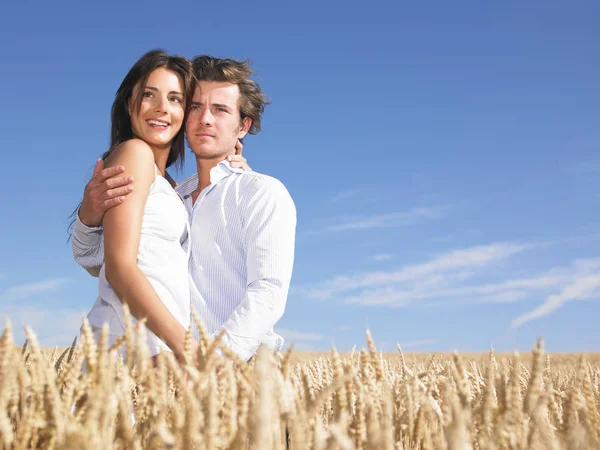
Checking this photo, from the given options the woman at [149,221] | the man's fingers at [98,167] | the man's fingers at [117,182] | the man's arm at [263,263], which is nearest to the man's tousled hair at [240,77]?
the woman at [149,221]

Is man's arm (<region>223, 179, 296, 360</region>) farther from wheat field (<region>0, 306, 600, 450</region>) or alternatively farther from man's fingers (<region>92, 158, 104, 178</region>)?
wheat field (<region>0, 306, 600, 450</region>)

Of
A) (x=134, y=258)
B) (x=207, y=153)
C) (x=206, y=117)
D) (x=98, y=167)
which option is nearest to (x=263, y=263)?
(x=134, y=258)

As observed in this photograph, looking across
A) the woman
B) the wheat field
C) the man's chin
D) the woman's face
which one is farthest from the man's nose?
A: the wheat field

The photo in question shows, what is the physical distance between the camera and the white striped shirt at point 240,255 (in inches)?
139

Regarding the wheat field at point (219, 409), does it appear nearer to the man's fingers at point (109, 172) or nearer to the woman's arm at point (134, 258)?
the woman's arm at point (134, 258)

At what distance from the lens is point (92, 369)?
1497 millimetres

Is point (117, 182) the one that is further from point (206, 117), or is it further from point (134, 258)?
point (206, 117)

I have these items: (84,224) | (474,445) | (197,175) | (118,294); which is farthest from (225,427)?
(197,175)

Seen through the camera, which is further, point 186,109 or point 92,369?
point 186,109

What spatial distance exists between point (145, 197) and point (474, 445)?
2.03 m

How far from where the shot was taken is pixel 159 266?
121 inches

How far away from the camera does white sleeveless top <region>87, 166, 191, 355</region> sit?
2.95 m

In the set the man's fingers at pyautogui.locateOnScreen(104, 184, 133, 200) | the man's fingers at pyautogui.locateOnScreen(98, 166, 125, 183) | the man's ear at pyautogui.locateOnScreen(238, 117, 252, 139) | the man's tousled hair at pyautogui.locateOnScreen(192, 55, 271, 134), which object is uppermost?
the man's tousled hair at pyautogui.locateOnScreen(192, 55, 271, 134)

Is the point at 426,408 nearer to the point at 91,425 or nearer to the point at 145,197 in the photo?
the point at 91,425
